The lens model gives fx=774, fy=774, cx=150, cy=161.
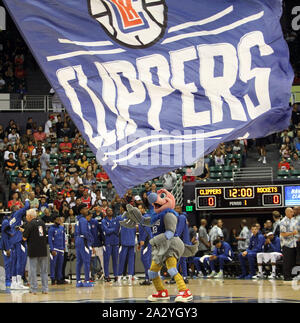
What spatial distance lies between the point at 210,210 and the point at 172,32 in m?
13.3

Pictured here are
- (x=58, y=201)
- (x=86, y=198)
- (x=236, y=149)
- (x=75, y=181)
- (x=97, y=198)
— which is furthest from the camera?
(x=236, y=149)

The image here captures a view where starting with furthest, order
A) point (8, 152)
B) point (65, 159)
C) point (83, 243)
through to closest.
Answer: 1. point (65, 159)
2. point (8, 152)
3. point (83, 243)

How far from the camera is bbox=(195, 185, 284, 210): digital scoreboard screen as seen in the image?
2250 cm

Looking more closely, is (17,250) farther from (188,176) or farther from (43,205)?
(188,176)

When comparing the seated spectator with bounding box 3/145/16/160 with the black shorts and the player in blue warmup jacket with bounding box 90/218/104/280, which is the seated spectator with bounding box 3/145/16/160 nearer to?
the player in blue warmup jacket with bounding box 90/218/104/280

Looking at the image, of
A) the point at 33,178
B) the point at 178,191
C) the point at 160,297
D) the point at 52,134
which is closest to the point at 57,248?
the point at 178,191

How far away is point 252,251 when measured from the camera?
21.5 m

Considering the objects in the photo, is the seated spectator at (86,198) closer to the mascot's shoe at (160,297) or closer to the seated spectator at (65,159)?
the seated spectator at (65,159)

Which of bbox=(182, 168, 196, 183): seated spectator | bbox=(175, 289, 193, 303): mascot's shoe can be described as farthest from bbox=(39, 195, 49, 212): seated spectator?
bbox=(175, 289, 193, 303): mascot's shoe

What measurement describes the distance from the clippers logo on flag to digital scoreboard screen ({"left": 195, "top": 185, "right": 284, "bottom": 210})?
12.3 m

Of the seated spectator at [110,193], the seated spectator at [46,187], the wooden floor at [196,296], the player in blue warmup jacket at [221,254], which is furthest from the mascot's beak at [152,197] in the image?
the seated spectator at [46,187]

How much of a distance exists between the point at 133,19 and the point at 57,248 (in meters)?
10.7

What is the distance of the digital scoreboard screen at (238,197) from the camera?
22.5 meters

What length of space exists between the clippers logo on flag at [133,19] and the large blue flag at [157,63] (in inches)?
0.6
